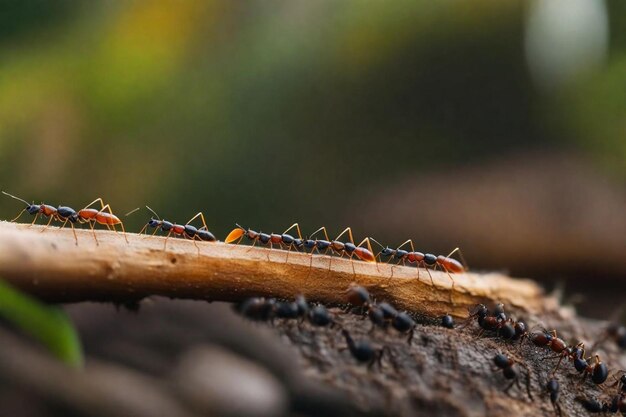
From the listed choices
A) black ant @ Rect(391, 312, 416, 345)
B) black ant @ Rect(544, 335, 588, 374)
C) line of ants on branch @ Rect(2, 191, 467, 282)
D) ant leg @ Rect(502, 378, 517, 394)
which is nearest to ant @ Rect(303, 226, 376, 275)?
line of ants on branch @ Rect(2, 191, 467, 282)

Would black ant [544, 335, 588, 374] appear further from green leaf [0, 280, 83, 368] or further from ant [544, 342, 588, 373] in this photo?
green leaf [0, 280, 83, 368]

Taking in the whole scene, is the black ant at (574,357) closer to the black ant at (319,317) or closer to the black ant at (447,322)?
the black ant at (447,322)

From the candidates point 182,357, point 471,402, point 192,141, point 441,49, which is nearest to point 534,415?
point 471,402

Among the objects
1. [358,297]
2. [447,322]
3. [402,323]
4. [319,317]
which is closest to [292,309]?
[319,317]

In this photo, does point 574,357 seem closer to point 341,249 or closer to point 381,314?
point 381,314

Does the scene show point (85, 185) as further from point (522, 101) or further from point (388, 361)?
point (522, 101)

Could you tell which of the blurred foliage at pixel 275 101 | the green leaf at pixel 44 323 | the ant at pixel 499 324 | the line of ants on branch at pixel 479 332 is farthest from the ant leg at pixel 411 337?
the blurred foliage at pixel 275 101

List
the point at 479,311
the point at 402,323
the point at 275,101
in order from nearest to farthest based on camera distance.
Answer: the point at 402,323, the point at 479,311, the point at 275,101
